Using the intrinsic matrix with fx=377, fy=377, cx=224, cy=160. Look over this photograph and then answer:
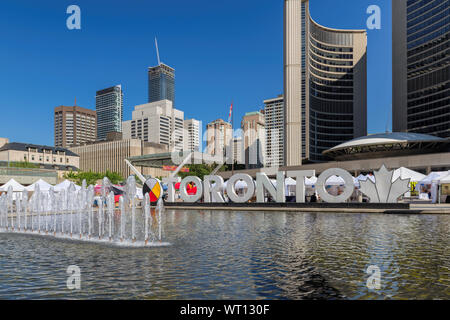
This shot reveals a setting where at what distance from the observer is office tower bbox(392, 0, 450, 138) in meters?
98.5

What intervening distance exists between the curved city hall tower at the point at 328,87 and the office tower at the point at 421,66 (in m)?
14.9

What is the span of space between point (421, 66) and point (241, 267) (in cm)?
11523

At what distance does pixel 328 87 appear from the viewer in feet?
416

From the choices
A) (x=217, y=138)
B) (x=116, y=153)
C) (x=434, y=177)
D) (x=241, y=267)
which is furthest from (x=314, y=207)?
(x=217, y=138)

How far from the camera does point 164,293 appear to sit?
7105 millimetres

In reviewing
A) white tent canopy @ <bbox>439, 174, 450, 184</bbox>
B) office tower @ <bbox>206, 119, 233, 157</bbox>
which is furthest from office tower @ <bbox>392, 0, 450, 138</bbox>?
office tower @ <bbox>206, 119, 233, 157</bbox>

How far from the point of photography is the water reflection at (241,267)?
7180mm

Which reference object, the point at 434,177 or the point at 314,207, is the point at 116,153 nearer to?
the point at 314,207

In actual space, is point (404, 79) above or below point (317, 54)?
below
